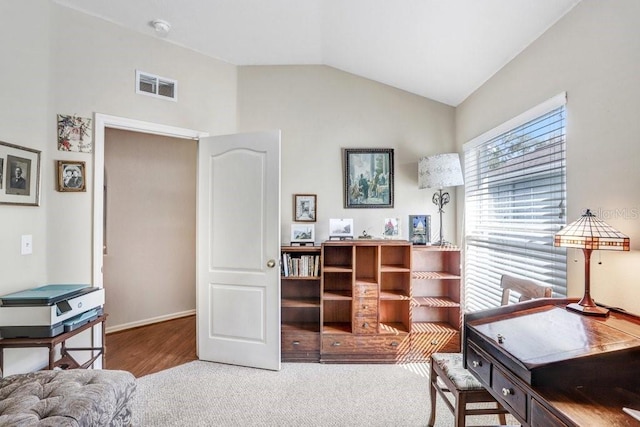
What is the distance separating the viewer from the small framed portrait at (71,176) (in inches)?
89.4

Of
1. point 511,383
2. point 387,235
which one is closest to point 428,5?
point 387,235

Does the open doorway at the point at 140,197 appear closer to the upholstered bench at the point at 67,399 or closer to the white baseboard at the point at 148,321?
the white baseboard at the point at 148,321

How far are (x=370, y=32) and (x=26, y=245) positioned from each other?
3.00 metres

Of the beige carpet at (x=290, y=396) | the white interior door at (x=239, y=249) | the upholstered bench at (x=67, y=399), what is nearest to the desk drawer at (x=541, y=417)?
the beige carpet at (x=290, y=396)

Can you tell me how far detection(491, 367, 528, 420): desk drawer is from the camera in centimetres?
103

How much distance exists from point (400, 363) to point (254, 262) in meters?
1.62

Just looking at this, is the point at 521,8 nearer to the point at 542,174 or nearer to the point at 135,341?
the point at 542,174

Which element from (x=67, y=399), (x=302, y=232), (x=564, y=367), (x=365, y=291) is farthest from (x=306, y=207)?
(x=564, y=367)

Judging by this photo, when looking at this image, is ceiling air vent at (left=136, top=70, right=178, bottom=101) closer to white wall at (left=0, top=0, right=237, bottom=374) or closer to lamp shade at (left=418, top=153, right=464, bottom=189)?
white wall at (left=0, top=0, right=237, bottom=374)

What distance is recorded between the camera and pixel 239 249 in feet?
8.82

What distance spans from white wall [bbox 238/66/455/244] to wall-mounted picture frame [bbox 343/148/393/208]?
0.22 ft

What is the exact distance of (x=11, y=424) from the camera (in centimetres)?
113

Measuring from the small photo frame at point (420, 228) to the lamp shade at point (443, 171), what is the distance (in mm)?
392

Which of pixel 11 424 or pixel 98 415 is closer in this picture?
pixel 11 424
